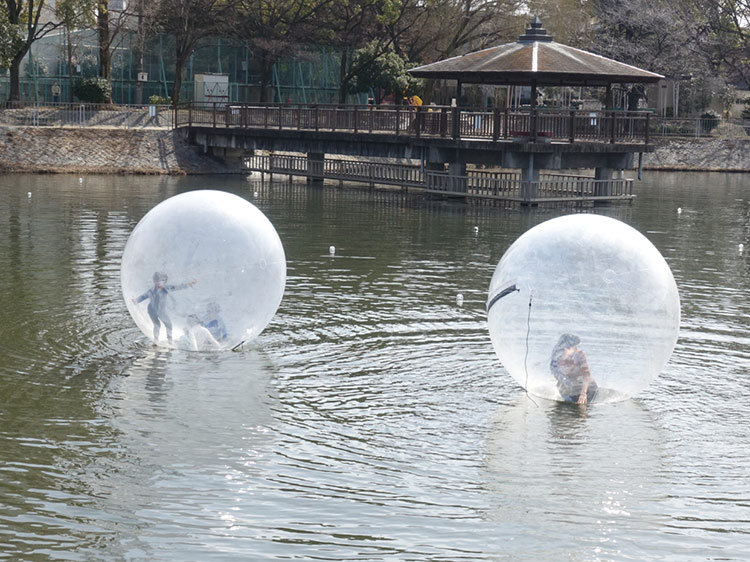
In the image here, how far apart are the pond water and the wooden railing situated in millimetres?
18409

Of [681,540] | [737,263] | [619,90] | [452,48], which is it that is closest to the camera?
[681,540]

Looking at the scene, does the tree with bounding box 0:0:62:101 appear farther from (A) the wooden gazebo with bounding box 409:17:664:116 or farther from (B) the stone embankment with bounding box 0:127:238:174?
(A) the wooden gazebo with bounding box 409:17:664:116

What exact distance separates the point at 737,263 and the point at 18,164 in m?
32.3

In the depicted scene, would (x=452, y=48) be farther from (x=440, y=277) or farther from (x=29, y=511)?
(x=29, y=511)

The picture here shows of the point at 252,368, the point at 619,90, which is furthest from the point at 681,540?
the point at 619,90

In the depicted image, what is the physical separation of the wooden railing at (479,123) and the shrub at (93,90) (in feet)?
47.5

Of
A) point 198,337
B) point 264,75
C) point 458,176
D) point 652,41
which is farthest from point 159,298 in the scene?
point 652,41

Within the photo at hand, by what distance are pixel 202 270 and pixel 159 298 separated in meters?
0.68

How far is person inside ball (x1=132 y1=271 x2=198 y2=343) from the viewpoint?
1348 centimetres

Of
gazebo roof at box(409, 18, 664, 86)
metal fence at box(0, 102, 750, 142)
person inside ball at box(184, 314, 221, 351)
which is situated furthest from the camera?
metal fence at box(0, 102, 750, 142)

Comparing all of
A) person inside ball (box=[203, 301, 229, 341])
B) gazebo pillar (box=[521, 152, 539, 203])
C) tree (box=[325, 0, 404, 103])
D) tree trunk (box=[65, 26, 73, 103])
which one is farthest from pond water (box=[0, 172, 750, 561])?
tree (box=[325, 0, 404, 103])

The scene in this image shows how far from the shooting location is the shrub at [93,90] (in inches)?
2253

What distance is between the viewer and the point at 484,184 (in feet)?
132

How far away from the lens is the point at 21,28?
53.8 metres
